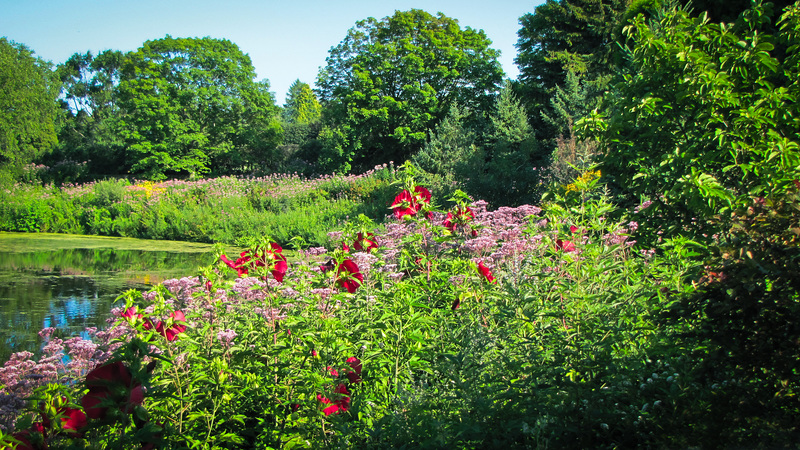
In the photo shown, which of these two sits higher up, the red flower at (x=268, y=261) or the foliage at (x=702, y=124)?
the foliage at (x=702, y=124)

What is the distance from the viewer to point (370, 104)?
1009 inches

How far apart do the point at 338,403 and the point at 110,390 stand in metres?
0.91

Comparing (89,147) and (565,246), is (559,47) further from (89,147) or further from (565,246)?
(89,147)

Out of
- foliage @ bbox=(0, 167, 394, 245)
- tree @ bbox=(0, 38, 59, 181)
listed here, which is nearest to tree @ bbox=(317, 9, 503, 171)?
foliage @ bbox=(0, 167, 394, 245)

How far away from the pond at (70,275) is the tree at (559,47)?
40.4 ft

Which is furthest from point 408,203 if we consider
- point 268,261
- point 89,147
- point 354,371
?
point 89,147

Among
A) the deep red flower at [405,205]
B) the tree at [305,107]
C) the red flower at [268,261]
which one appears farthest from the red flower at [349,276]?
the tree at [305,107]

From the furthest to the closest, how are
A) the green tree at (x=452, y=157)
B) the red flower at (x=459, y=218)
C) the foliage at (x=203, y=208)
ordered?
the foliage at (x=203, y=208), the green tree at (x=452, y=157), the red flower at (x=459, y=218)

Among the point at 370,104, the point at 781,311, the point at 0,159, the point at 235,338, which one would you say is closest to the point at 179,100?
the point at 0,159

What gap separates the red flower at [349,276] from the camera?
9.30 ft

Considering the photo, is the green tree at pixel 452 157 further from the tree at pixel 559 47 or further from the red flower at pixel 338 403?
the red flower at pixel 338 403

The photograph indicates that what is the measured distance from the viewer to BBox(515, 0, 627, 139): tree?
17453 mm

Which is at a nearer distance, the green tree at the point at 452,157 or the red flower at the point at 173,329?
the red flower at the point at 173,329

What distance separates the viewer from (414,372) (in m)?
2.82
